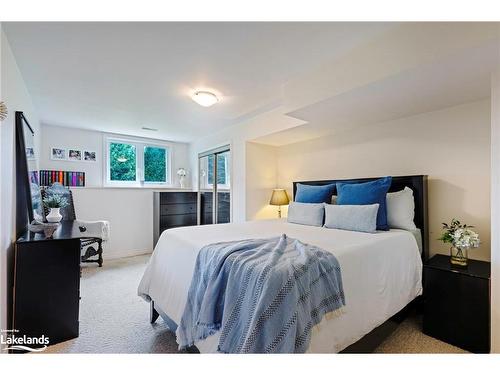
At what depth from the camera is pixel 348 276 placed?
1379 millimetres

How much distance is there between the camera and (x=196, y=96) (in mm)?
2484

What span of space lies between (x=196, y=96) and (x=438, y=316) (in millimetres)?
2769

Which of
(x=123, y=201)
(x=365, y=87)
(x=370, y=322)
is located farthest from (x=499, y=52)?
(x=123, y=201)

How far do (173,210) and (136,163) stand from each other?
1155mm

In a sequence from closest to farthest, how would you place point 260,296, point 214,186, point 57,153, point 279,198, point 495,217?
point 260,296 < point 495,217 < point 279,198 < point 57,153 < point 214,186

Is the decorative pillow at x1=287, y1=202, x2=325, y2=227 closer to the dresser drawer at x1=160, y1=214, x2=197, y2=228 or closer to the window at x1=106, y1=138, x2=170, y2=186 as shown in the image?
the dresser drawer at x1=160, y1=214, x2=197, y2=228

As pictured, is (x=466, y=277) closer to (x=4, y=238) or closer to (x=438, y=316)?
(x=438, y=316)

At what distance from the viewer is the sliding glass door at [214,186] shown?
4160mm

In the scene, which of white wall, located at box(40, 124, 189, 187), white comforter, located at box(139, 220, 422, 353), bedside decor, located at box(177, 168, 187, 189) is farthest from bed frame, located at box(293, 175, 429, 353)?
white wall, located at box(40, 124, 189, 187)

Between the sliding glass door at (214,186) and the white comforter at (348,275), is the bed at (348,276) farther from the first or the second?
the sliding glass door at (214,186)

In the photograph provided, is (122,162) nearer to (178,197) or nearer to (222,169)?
(178,197)

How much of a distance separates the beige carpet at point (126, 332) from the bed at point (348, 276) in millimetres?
162

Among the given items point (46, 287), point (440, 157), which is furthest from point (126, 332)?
point (440, 157)

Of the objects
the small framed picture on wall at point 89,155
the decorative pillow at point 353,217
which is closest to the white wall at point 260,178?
the decorative pillow at point 353,217
